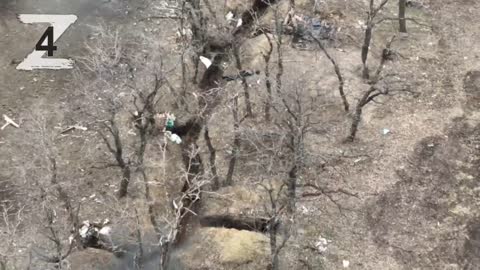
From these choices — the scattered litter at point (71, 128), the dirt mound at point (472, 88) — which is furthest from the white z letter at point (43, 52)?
the dirt mound at point (472, 88)

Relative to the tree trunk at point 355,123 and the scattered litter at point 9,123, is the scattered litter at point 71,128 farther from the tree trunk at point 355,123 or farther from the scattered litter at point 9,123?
the tree trunk at point 355,123

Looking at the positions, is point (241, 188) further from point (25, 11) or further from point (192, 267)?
point (25, 11)

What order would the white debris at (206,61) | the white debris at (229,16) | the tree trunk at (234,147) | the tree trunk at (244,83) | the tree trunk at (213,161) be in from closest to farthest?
the tree trunk at (213,161) < the tree trunk at (234,147) < the tree trunk at (244,83) < the white debris at (206,61) < the white debris at (229,16)

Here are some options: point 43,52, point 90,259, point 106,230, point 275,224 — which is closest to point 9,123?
point 43,52

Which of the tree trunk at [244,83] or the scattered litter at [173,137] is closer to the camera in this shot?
the scattered litter at [173,137]

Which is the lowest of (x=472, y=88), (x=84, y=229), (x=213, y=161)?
(x=84, y=229)

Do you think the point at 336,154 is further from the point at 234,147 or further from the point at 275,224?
the point at 275,224
